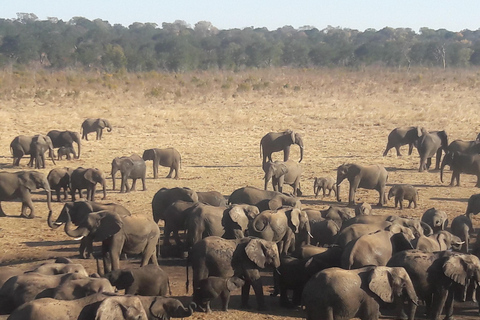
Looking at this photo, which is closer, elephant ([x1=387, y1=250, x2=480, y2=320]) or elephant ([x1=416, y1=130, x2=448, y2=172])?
elephant ([x1=387, y1=250, x2=480, y2=320])

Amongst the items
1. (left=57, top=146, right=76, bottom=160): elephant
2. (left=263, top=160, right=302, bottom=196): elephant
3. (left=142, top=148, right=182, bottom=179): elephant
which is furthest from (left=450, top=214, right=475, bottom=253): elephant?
(left=57, top=146, right=76, bottom=160): elephant

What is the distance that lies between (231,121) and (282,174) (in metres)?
15.0

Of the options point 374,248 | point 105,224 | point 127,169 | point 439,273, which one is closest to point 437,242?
point 374,248

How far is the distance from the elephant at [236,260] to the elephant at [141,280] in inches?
23.0

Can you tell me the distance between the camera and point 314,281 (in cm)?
980

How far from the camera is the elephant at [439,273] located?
10406mm

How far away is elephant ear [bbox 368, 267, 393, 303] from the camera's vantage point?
9.70 m

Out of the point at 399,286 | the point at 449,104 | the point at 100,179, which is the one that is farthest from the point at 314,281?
the point at 449,104

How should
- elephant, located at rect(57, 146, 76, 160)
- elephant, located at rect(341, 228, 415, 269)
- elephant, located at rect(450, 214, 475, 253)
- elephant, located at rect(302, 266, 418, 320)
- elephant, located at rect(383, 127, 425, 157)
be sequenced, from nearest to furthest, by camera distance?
elephant, located at rect(302, 266, 418, 320)
elephant, located at rect(341, 228, 415, 269)
elephant, located at rect(450, 214, 475, 253)
elephant, located at rect(57, 146, 76, 160)
elephant, located at rect(383, 127, 425, 157)

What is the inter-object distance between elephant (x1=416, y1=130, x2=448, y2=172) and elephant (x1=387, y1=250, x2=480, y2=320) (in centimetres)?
1407

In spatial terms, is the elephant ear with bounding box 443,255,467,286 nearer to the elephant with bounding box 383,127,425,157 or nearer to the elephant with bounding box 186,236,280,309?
the elephant with bounding box 186,236,280,309

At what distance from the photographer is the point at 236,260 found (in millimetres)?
11375

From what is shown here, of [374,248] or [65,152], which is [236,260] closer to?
[374,248]

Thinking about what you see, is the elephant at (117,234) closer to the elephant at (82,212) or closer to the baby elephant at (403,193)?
the elephant at (82,212)
